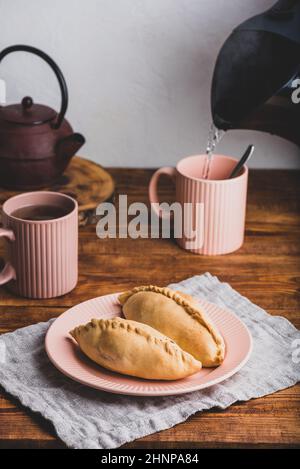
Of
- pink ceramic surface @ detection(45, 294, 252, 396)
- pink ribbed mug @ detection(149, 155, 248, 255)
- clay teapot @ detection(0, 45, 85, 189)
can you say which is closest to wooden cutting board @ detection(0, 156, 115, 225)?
clay teapot @ detection(0, 45, 85, 189)

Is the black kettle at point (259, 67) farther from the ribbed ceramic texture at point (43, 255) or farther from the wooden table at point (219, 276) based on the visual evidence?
the ribbed ceramic texture at point (43, 255)

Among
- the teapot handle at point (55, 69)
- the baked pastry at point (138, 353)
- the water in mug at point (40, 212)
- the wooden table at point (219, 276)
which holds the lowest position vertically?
the wooden table at point (219, 276)

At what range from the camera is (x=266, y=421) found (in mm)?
781

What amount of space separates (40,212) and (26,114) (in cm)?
25

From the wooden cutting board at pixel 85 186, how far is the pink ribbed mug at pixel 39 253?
0.18m

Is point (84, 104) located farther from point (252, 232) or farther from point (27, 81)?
point (252, 232)

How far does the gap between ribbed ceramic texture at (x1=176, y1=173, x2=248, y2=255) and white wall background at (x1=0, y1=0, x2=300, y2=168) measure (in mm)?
301

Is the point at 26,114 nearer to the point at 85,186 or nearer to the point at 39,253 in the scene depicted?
the point at 85,186

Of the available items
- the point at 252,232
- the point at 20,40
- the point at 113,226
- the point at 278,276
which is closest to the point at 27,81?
the point at 20,40

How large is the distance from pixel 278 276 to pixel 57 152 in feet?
1.30

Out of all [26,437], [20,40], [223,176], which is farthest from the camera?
[20,40]

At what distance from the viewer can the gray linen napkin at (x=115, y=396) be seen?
75cm

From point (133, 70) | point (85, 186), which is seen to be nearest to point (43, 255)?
point (85, 186)

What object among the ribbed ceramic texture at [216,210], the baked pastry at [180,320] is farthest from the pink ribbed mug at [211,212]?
the baked pastry at [180,320]
